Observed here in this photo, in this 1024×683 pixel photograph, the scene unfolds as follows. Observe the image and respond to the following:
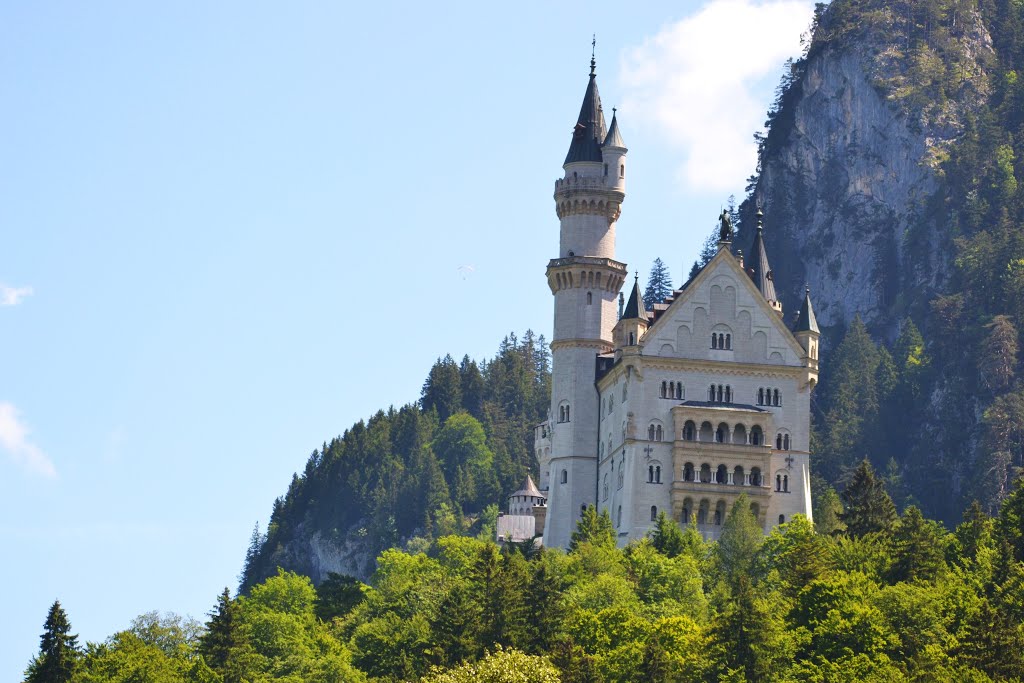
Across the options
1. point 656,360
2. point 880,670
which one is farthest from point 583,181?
point 880,670

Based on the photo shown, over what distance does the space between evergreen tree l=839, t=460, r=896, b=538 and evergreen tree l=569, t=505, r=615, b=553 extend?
40.1 ft

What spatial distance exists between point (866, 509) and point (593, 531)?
14.8 meters

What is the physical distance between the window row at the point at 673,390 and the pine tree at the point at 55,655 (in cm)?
3332

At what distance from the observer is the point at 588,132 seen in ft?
459

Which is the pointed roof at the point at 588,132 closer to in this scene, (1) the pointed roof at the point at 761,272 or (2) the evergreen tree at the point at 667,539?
(1) the pointed roof at the point at 761,272

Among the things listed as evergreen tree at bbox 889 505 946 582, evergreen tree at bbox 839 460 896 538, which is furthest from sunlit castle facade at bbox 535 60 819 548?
evergreen tree at bbox 889 505 946 582

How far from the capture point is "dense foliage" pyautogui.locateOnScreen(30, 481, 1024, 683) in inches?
3767

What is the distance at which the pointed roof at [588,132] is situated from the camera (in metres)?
139

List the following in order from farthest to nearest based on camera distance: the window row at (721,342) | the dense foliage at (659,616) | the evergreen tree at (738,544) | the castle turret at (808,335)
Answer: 1. the castle turret at (808,335)
2. the window row at (721,342)
3. the evergreen tree at (738,544)
4. the dense foliage at (659,616)

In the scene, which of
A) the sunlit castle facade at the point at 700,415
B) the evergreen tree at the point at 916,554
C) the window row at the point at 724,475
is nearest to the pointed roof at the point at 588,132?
the sunlit castle facade at the point at 700,415

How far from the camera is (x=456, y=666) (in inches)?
3935

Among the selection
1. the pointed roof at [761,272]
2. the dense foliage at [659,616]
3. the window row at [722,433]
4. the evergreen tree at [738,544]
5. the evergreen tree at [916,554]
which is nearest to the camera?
the dense foliage at [659,616]

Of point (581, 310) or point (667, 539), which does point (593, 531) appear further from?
point (581, 310)

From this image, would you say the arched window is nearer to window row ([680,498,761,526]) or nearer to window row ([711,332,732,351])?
window row ([680,498,761,526])
